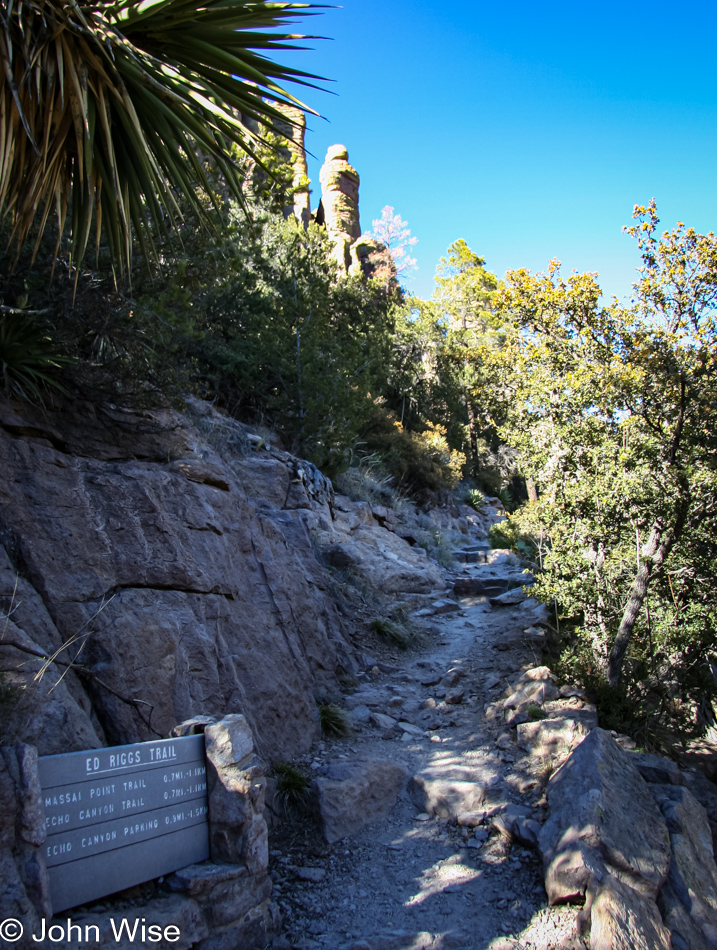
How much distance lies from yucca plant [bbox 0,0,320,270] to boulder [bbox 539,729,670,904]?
15.8 feet

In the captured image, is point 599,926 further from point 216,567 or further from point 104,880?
point 216,567

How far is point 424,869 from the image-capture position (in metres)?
4.70

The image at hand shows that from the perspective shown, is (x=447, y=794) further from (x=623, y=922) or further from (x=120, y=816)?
(x=120, y=816)

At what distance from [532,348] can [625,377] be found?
156 cm

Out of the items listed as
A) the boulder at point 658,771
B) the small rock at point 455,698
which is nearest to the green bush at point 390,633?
the small rock at point 455,698

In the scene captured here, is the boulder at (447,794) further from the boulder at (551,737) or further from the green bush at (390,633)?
the green bush at (390,633)

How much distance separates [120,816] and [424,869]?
2513 millimetres

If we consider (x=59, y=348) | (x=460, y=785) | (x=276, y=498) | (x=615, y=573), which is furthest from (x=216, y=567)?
(x=615, y=573)

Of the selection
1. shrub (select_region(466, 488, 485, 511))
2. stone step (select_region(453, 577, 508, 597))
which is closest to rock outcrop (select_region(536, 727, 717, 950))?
stone step (select_region(453, 577, 508, 597))

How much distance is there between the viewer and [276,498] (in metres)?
10.0

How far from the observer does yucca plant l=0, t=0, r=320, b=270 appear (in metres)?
3.67

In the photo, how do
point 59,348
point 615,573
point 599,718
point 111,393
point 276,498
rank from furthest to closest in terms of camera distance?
point 276,498 < point 615,573 < point 599,718 < point 111,393 < point 59,348

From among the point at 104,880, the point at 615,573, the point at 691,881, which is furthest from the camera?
the point at 615,573

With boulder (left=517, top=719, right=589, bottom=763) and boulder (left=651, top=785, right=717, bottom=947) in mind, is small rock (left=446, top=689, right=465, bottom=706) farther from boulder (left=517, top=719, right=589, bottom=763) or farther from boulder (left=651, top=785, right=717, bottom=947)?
boulder (left=651, top=785, right=717, bottom=947)
